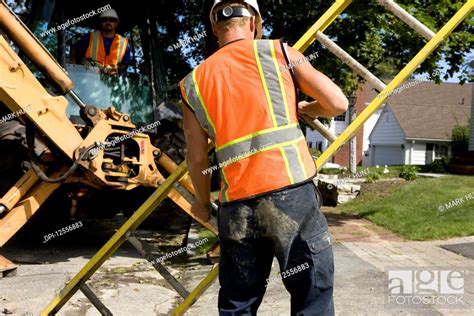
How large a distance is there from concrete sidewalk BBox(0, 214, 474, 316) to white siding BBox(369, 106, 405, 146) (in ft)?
97.0

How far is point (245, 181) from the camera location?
2.13 meters

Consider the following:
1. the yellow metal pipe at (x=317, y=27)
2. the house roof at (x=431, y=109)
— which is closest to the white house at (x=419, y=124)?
the house roof at (x=431, y=109)

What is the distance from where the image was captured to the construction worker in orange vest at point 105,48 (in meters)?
5.77

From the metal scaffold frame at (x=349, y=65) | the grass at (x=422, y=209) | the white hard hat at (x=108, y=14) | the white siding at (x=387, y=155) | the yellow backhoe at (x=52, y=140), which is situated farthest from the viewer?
the white siding at (x=387, y=155)

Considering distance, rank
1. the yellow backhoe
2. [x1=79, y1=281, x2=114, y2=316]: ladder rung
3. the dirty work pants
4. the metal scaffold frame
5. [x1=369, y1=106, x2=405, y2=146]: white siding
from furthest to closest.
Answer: [x1=369, y1=106, x2=405, y2=146]: white siding
the yellow backhoe
[x1=79, y1=281, x2=114, y2=316]: ladder rung
the metal scaffold frame
the dirty work pants

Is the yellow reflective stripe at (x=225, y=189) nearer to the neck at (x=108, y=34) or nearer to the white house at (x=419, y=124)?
the neck at (x=108, y=34)

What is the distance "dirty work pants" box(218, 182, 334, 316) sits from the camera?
82.7 inches

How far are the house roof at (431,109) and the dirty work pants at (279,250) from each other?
31.0 metres

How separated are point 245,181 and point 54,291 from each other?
2.96 m

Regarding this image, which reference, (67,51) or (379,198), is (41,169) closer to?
(67,51)

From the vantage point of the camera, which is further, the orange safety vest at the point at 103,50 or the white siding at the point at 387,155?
the white siding at the point at 387,155

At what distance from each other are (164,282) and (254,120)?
3.46m

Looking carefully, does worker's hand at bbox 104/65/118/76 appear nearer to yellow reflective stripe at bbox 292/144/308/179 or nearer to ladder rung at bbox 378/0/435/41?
ladder rung at bbox 378/0/435/41

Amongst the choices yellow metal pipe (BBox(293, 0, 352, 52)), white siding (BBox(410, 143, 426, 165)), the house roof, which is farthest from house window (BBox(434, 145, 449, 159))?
yellow metal pipe (BBox(293, 0, 352, 52))
